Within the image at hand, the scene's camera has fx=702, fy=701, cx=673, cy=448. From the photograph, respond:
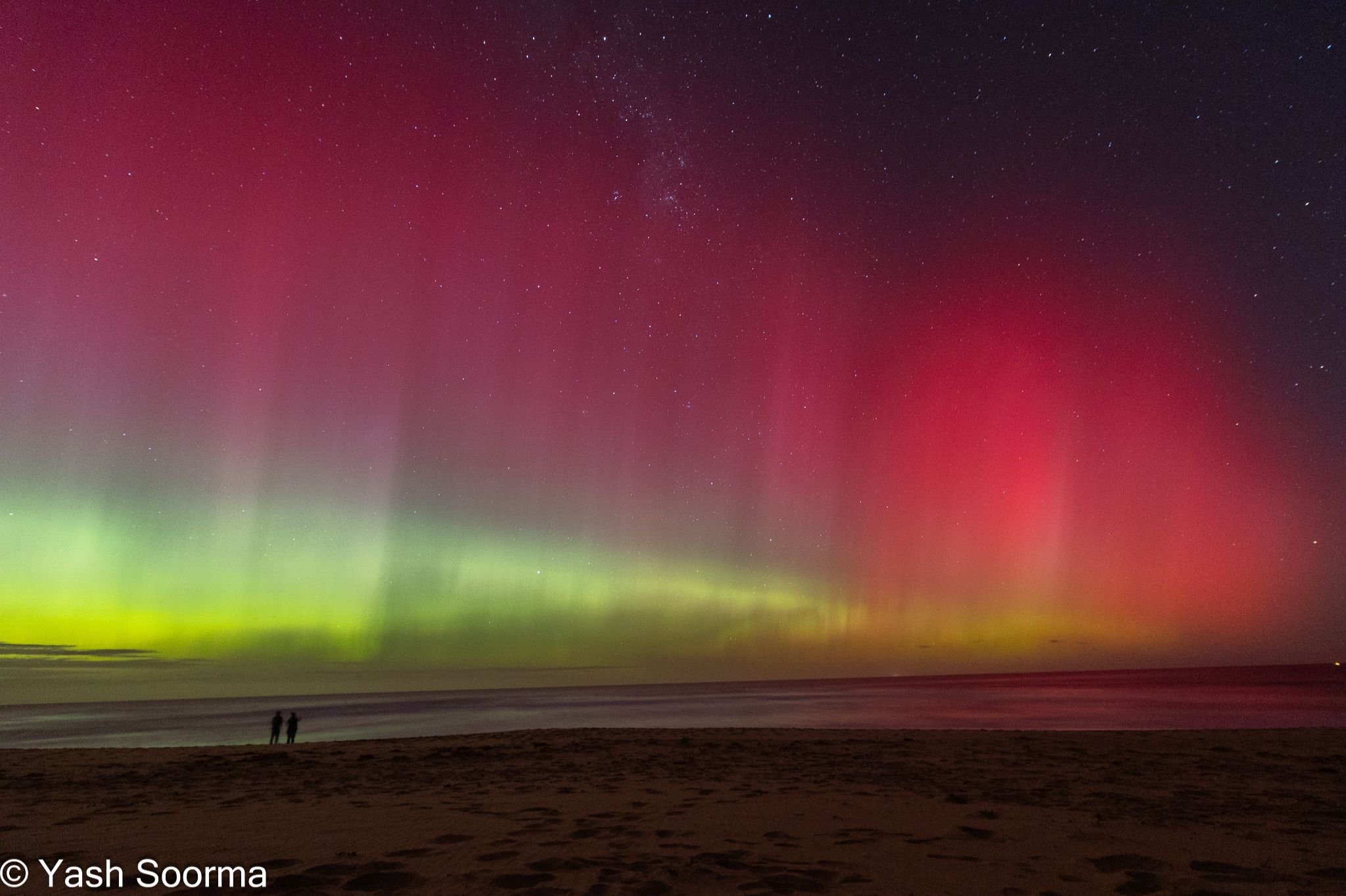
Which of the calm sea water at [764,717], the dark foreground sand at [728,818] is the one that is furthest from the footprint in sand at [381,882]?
the calm sea water at [764,717]

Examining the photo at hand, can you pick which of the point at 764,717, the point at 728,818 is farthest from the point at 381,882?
the point at 764,717

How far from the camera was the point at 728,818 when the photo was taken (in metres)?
8.36

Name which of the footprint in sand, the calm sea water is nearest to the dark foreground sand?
the footprint in sand

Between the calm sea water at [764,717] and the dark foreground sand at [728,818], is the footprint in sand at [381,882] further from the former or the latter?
the calm sea water at [764,717]

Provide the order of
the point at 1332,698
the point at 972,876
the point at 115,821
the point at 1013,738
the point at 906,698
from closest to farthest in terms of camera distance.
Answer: the point at 972,876, the point at 115,821, the point at 1013,738, the point at 1332,698, the point at 906,698

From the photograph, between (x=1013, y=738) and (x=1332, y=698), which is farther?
(x=1332, y=698)

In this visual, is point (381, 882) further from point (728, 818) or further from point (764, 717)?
point (764, 717)

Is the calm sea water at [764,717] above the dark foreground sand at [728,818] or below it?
below

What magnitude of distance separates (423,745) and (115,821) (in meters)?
9.11

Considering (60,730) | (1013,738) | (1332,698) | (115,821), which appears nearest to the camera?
(115,821)

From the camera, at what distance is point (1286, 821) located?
800 centimetres

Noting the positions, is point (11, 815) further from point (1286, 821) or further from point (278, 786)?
point (1286, 821)

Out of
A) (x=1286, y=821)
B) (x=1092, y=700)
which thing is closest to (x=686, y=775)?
(x=1286, y=821)

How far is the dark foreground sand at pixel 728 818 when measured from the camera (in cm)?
600
